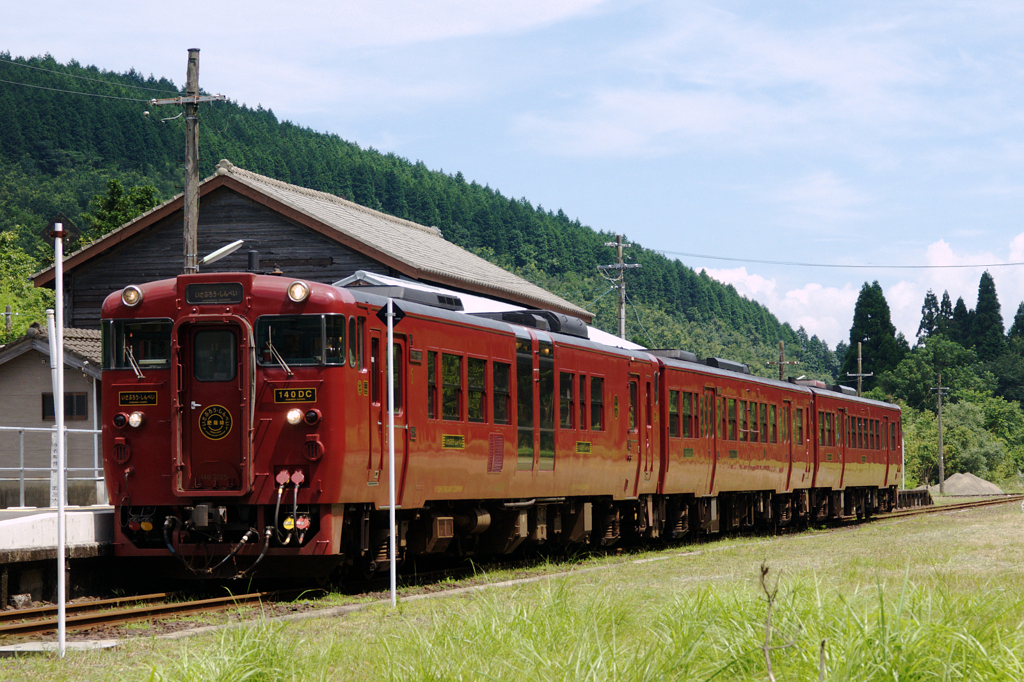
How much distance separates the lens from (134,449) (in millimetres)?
12953

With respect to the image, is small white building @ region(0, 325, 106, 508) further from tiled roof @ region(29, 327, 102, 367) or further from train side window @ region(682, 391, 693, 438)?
train side window @ region(682, 391, 693, 438)

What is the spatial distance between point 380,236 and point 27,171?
321ft

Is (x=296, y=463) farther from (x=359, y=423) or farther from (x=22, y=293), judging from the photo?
(x=22, y=293)

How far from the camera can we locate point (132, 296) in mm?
13172

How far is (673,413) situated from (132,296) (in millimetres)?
11285

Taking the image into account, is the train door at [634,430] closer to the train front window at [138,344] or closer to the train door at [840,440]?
the train front window at [138,344]

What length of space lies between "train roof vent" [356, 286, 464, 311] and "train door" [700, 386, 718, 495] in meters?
8.41

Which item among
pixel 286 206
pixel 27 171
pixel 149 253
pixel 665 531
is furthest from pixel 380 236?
pixel 27 171

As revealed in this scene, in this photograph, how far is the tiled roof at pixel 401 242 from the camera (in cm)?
2831

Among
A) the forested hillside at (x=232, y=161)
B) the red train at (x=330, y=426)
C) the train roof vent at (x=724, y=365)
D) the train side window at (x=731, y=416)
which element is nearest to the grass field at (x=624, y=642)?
the red train at (x=330, y=426)

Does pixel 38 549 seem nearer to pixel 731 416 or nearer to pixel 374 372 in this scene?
pixel 374 372

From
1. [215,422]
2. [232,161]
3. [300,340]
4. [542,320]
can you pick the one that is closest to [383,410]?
[300,340]

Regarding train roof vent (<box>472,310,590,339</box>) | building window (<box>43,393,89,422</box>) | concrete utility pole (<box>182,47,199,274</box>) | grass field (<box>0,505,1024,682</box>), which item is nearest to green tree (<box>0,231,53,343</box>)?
building window (<box>43,393,89,422</box>)

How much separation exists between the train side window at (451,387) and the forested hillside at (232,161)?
9147 centimetres
